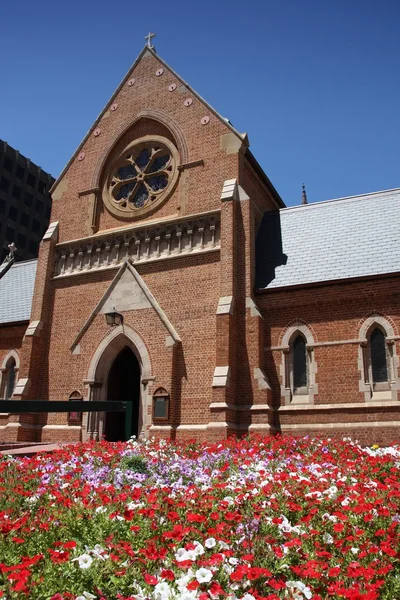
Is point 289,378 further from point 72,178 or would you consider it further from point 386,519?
point 72,178

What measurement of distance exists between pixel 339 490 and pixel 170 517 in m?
2.52

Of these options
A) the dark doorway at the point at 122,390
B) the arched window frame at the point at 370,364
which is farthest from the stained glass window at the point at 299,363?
the dark doorway at the point at 122,390

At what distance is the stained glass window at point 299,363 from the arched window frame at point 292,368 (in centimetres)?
11

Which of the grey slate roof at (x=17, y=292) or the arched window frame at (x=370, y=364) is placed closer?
the arched window frame at (x=370, y=364)

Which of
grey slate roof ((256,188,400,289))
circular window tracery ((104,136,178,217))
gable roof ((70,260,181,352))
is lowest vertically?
gable roof ((70,260,181,352))

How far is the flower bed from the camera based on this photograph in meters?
3.40

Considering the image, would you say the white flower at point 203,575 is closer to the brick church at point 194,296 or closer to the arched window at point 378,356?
the brick church at point 194,296

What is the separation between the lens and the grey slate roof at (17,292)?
72.8 ft

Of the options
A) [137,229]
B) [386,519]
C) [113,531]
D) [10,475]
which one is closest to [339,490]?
[386,519]

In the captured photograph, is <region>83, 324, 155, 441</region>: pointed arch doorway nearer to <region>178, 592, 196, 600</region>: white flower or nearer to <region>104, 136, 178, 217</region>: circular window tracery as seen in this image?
<region>104, 136, 178, 217</region>: circular window tracery

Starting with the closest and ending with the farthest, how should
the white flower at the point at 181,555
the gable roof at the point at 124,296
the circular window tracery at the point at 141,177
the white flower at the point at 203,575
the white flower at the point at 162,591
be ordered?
the white flower at the point at 162,591, the white flower at the point at 203,575, the white flower at the point at 181,555, the gable roof at the point at 124,296, the circular window tracery at the point at 141,177

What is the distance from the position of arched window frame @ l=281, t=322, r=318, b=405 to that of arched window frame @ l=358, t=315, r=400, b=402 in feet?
4.67

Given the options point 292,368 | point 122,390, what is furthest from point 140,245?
point 292,368

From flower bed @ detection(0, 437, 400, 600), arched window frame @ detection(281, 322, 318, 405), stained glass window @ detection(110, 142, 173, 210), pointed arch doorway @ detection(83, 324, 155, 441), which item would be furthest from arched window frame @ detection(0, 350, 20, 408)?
flower bed @ detection(0, 437, 400, 600)
